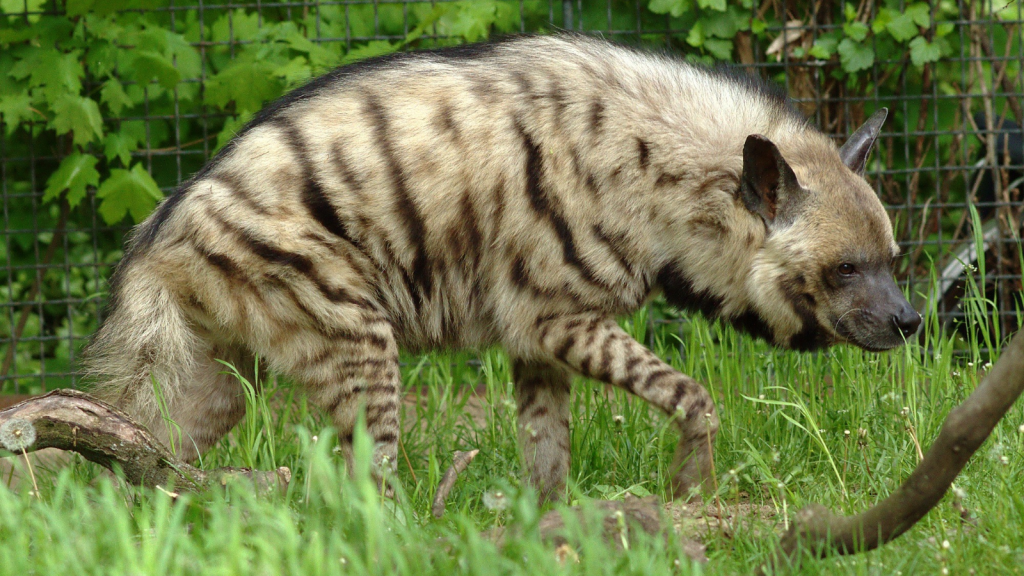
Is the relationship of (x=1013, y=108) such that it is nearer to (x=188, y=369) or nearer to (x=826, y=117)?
(x=826, y=117)

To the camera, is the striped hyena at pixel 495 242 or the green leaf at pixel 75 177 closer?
the striped hyena at pixel 495 242

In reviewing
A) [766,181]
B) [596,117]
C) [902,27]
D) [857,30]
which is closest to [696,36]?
[857,30]

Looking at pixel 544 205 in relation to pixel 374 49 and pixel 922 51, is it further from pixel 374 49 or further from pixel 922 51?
pixel 922 51

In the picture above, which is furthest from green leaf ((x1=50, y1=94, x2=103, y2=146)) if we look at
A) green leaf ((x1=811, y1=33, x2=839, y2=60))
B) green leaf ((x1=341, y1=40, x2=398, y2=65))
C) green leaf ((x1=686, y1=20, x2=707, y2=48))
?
green leaf ((x1=811, y1=33, x2=839, y2=60))

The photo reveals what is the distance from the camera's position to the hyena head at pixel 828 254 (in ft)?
10.9

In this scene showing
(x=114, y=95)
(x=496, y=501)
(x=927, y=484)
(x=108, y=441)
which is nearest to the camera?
(x=927, y=484)

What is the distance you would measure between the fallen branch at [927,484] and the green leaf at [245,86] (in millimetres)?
3532

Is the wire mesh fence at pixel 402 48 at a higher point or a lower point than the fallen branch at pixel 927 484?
higher

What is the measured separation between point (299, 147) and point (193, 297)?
1.83 ft

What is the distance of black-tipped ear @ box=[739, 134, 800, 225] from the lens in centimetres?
320

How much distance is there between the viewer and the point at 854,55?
17.5ft

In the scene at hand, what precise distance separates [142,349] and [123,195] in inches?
74.1

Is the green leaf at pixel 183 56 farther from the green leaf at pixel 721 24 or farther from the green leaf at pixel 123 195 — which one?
the green leaf at pixel 721 24

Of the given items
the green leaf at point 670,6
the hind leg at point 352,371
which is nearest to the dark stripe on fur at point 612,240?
the hind leg at point 352,371
